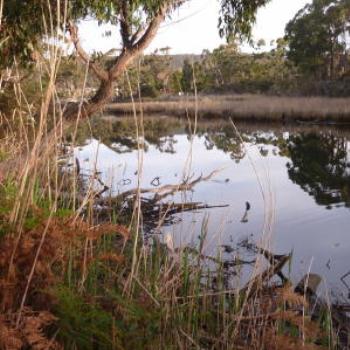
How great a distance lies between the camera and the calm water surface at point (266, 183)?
4.69 m

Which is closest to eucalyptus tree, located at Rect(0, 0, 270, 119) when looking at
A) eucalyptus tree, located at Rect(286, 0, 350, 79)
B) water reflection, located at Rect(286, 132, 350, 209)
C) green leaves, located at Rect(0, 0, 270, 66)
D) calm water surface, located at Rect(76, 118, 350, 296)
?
green leaves, located at Rect(0, 0, 270, 66)

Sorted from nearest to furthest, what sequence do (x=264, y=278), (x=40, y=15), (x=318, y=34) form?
(x=264, y=278)
(x=40, y=15)
(x=318, y=34)

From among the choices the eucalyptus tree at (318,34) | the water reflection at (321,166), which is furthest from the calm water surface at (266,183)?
the eucalyptus tree at (318,34)

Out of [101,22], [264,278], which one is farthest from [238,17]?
[264,278]

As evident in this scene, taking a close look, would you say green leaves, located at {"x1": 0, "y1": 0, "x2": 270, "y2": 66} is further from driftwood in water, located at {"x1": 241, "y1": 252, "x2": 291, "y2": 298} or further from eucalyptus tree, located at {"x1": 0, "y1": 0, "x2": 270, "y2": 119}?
driftwood in water, located at {"x1": 241, "y1": 252, "x2": 291, "y2": 298}

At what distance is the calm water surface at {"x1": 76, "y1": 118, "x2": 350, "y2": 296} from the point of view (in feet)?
15.4

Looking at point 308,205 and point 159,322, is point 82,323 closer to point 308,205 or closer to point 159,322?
point 159,322

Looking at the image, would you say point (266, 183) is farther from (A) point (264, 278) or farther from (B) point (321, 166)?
(A) point (264, 278)

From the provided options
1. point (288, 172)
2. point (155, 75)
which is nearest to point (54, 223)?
point (288, 172)

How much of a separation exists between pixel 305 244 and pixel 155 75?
160 ft

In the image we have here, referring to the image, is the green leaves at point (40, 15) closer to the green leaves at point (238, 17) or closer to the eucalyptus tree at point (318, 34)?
the green leaves at point (238, 17)

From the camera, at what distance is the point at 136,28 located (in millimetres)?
7500

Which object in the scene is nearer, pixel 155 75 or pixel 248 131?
pixel 248 131

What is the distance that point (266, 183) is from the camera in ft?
25.6
